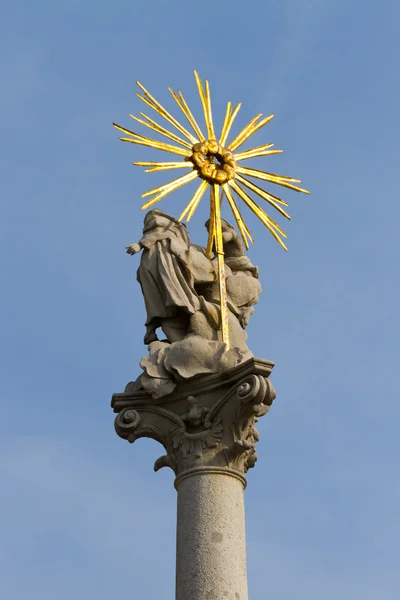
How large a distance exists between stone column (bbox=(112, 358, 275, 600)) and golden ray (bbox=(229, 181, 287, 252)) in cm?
246

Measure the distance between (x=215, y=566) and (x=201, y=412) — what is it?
5.84 feet

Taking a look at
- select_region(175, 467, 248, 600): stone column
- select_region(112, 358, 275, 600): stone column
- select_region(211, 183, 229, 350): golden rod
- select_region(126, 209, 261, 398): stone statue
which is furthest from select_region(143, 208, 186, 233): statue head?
select_region(175, 467, 248, 600): stone column

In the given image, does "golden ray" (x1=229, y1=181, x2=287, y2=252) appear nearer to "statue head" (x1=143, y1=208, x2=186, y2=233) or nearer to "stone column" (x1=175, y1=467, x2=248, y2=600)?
"statue head" (x1=143, y1=208, x2=186, y2=233)

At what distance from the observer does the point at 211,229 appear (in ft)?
48.6

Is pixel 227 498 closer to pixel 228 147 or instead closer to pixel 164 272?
pixel 164 272

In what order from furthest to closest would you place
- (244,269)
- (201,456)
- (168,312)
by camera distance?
(244,269), (168,312), (201,456)

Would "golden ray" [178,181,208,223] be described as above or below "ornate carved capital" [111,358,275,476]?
above

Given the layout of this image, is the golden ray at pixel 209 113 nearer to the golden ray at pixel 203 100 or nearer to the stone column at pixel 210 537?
the golden ray at pixel 203 100

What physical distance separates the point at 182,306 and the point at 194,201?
130 centimetres

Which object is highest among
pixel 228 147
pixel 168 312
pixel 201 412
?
pixel 228 147

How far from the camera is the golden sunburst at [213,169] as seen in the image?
14.4 meters

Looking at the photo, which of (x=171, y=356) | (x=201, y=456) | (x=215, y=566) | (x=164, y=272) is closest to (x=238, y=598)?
(x=215, y=566)

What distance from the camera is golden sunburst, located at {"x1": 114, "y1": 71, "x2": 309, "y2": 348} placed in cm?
1436

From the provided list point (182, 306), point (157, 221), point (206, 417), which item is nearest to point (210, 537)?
point (206, 417)
